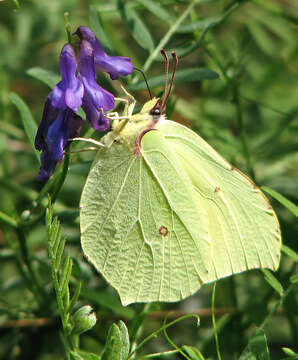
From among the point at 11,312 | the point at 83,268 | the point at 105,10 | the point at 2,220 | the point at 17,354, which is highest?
the point at 105,10

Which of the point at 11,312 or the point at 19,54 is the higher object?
the point at 19,54

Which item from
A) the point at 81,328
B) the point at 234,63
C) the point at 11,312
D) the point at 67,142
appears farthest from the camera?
the point at 234,63

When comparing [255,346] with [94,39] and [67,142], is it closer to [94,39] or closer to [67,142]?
[67,142]

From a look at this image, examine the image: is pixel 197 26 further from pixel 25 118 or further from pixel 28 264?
Result: pixel 28 264

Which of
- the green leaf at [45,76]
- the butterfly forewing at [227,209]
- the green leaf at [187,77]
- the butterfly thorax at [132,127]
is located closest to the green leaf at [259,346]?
the butterfly forewing at [227,209]

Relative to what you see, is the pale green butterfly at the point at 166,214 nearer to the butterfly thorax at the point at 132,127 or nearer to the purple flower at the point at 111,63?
the butterfly thorax at the point at 132,127

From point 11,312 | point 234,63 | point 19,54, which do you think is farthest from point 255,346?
point 19,54

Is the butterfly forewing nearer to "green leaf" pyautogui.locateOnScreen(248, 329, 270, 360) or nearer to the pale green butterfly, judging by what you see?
the pale green butterfly
